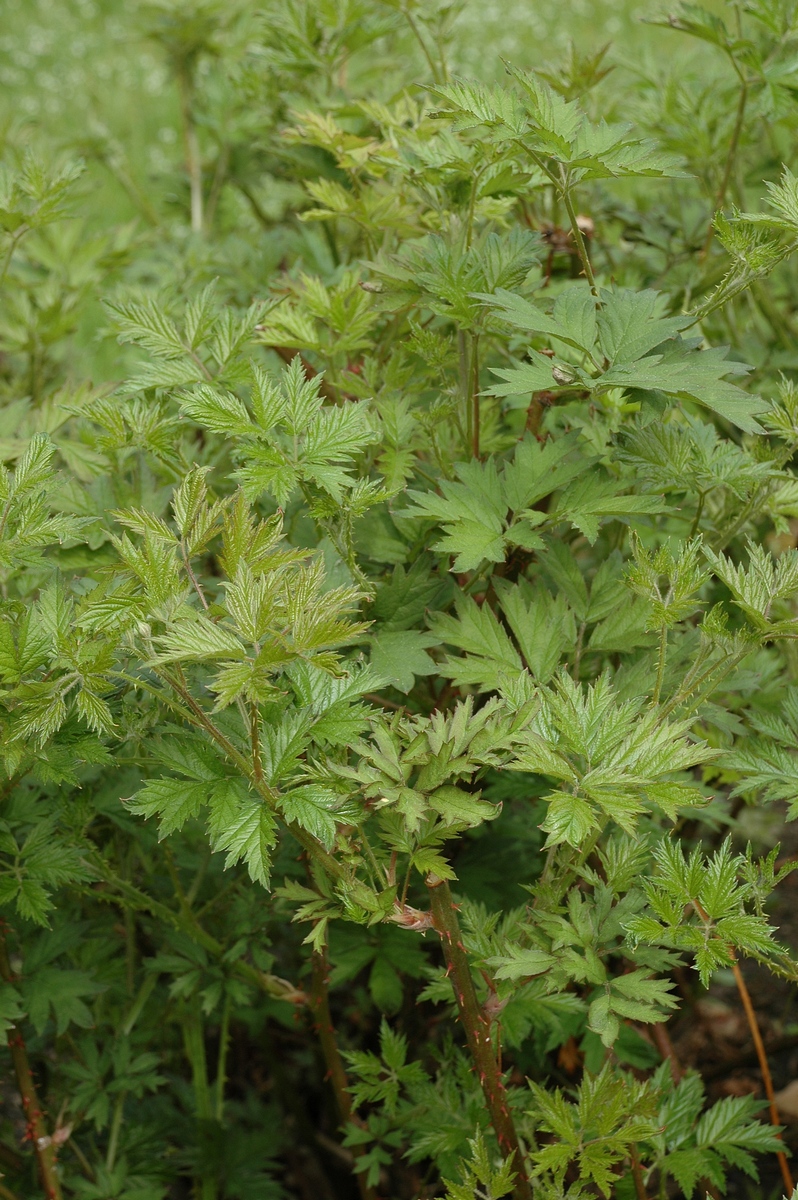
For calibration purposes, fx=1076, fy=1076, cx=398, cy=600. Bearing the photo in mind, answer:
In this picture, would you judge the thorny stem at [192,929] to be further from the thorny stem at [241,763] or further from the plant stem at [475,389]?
the plant stem at [475,389]

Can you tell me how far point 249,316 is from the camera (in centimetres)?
152

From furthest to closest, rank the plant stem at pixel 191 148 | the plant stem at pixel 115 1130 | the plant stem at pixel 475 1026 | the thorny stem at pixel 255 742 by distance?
the plant stem at pixel 191 148, the plant stem at pixel 115 1130, the plant stem at pixel 475 1026, the thorny stem at pixel 255 742

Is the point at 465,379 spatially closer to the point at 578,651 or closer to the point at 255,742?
the point at 578,651

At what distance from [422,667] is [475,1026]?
435 millimetres

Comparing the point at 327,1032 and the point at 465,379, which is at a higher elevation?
the point at 465,379

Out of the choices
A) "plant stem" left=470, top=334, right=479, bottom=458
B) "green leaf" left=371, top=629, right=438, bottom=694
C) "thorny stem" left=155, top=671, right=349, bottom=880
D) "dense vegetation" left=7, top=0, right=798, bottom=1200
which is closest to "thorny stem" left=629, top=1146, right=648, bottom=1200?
"dense vegetation" left=7, top=0, right=798, bottom=1200

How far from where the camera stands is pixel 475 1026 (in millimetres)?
1291

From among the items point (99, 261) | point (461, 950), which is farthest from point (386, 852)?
point (99, 261)

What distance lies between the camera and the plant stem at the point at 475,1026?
1245 millimetres

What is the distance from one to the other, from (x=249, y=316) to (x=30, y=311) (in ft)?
3.56

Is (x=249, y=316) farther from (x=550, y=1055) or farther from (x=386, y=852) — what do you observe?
(x=550, y=1055)

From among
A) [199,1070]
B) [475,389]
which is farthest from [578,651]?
[199,1070]

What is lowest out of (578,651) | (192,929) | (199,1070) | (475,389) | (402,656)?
(199,1070)

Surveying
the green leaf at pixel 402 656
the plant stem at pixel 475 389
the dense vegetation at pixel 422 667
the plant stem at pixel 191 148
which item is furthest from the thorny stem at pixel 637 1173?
the plant stem at pixel 191 148
